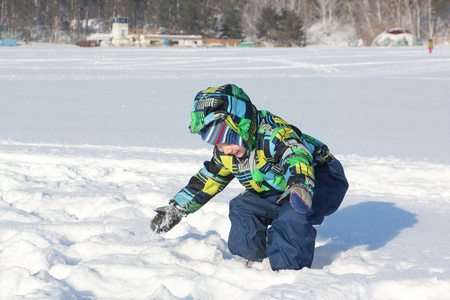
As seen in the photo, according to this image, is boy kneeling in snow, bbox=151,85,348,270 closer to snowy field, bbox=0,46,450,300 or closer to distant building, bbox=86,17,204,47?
snowy field, bbox=0,46,450,300

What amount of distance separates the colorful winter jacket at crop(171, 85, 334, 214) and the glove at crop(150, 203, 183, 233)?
23cm

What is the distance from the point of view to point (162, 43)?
43.3 meters

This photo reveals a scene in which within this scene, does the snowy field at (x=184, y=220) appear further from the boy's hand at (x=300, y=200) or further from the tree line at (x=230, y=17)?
the tree line at (x=230, y=17)

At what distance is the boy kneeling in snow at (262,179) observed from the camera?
1895mm

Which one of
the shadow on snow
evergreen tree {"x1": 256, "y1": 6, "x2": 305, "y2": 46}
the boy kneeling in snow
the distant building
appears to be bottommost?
the shadow on snow

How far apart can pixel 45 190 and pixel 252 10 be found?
193 ft

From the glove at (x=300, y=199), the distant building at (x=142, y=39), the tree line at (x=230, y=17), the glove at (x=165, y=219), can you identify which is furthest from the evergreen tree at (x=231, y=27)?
the glove at (x=300, y=199)

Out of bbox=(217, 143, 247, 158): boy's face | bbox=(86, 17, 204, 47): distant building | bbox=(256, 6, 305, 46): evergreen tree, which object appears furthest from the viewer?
bbox=(256, 6, 305, 46): evergreen tree

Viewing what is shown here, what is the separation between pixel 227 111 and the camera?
1921 millimetres

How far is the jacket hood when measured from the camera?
6.29 ft

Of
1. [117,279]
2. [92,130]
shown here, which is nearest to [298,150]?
[117,279]

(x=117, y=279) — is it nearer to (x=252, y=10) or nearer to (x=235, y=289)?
(x=235, y=289)

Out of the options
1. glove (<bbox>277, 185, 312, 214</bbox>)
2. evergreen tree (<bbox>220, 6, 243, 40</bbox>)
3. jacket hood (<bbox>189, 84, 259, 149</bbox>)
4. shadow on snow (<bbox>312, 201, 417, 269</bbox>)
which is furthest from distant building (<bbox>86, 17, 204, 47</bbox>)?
glove (<bbox>277, 185, 312, 214</bbox>)

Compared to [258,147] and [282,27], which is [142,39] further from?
[258,147]
